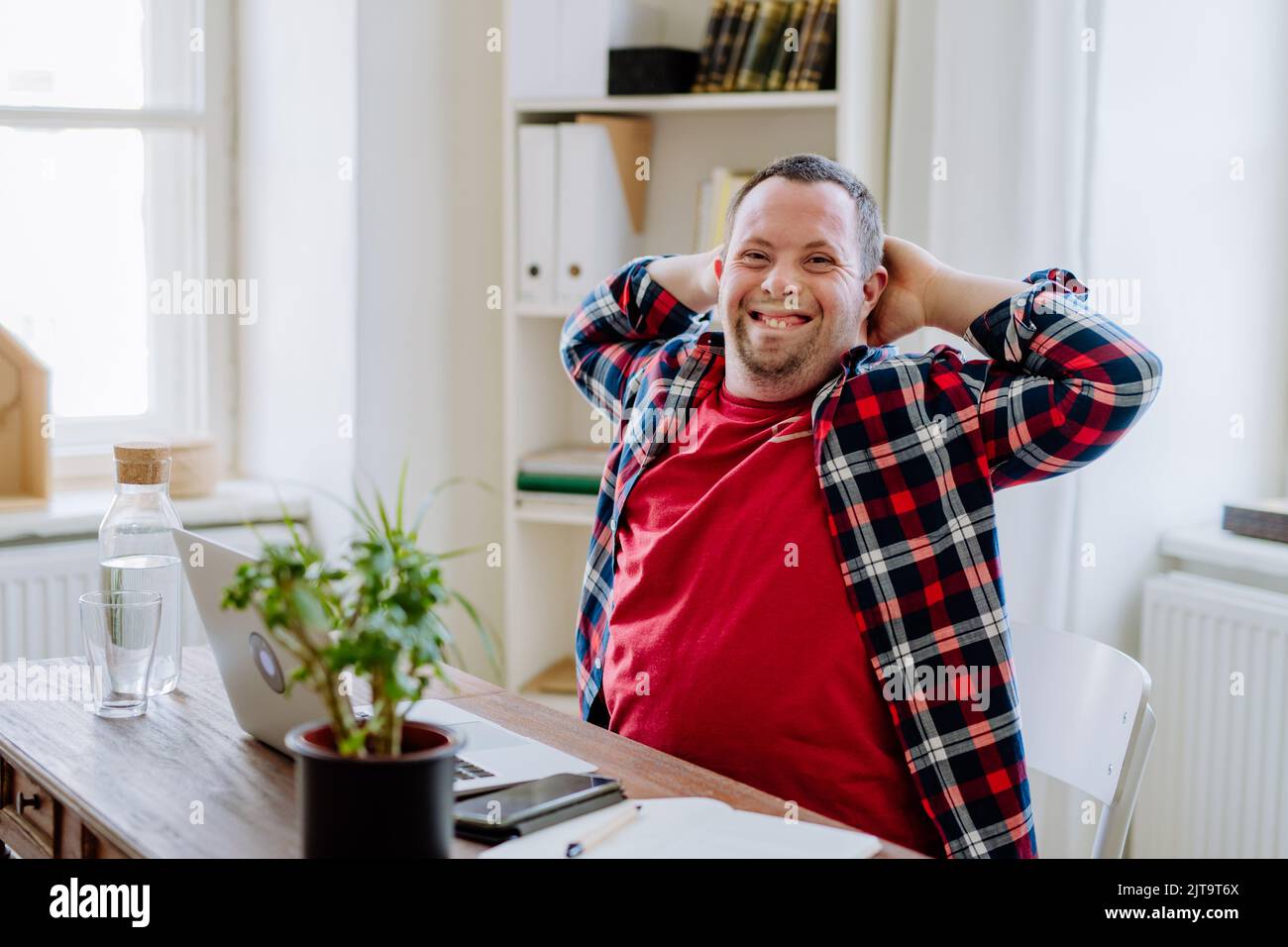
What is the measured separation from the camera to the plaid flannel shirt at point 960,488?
154 centimetres

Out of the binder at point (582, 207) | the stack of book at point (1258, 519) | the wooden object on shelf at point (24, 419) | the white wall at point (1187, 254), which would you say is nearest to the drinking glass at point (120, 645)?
the wooden object on shelf at point (24, 419)

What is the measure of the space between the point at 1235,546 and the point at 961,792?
104 cm

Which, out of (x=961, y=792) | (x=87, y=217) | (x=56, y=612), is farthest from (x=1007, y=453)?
(x=87, y=217)

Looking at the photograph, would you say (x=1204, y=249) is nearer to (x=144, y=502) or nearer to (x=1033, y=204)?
(x=1033, y=204)

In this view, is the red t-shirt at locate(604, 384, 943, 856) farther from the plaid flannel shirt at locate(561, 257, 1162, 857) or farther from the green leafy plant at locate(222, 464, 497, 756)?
the green leafy plant at locate(222, 464, 497, 756)

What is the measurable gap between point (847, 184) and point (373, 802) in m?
1.14

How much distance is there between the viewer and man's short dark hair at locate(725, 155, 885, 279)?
69.6 inches

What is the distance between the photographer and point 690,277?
6.61 feet

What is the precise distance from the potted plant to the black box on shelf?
6.00ft

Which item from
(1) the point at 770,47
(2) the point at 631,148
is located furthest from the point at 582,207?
(1) the point at 770,47

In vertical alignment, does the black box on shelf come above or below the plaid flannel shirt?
above

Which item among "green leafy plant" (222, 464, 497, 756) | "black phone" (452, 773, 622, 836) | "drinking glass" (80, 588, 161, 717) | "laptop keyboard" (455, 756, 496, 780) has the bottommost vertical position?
"laptop keyboard" (455, 756, 496, 780)

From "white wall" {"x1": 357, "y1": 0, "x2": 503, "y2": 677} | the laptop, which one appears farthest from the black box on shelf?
the laptop

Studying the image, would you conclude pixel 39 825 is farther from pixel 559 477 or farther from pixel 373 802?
pixel 559 477
